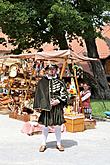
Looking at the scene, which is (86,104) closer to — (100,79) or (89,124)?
(89,124)

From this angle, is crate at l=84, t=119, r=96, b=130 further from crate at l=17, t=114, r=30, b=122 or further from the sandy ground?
crate at l=17, t=114, r=30, b=122

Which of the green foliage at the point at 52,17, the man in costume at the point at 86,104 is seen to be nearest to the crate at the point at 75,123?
the man in costume at the point at 86,104

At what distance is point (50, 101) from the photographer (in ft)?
27.2

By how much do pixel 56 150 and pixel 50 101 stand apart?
3.30 ft

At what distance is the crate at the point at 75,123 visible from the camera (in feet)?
36.4

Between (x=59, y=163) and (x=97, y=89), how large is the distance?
18059mm

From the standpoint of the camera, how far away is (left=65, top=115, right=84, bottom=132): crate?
11.1m

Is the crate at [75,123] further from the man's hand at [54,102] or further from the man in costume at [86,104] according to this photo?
the man's hand at [54,102]

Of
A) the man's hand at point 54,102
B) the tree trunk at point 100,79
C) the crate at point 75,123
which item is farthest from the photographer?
the tree trunk at point 100,79

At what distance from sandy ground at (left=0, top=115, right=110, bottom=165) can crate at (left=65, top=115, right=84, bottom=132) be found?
194 millimetres

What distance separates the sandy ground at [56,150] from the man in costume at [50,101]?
0.36m

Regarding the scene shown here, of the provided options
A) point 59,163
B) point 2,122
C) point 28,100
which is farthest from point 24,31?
point 59,163

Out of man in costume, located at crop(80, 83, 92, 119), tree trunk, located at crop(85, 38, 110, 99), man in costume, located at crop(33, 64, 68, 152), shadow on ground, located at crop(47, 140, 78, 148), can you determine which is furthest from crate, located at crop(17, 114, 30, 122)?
tree trunk, located at crop(85, 38, 110, 99)

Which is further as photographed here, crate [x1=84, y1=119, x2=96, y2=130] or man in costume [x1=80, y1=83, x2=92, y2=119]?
man in costume [x1=80, y1=83, x2=92, y2=119]
